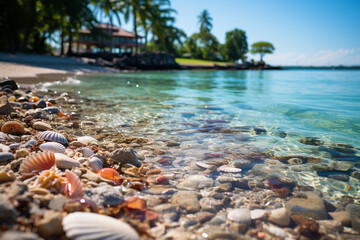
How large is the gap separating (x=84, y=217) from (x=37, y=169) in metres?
1.08

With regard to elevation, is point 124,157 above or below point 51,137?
below

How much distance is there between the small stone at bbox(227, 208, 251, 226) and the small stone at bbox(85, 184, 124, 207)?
923 millimetres

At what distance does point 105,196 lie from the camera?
202 centimetres

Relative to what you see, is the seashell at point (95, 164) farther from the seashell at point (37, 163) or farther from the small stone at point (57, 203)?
the small stone at point (57, 203)

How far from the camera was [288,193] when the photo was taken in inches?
99.9

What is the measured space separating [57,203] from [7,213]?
328 millimetres

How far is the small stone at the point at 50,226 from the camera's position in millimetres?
1501

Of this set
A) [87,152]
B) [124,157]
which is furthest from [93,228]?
[87,152]

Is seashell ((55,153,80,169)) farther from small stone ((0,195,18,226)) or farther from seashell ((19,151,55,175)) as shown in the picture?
small stone ((0,195,18,226))

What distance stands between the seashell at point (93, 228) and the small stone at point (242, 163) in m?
1.86

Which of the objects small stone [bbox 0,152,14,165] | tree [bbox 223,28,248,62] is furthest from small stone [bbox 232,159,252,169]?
tree [bbox 223,28,248,62]

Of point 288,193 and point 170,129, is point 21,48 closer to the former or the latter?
point 170,129

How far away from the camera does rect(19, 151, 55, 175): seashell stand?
229cm

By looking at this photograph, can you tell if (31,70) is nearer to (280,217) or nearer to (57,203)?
(57,203)
